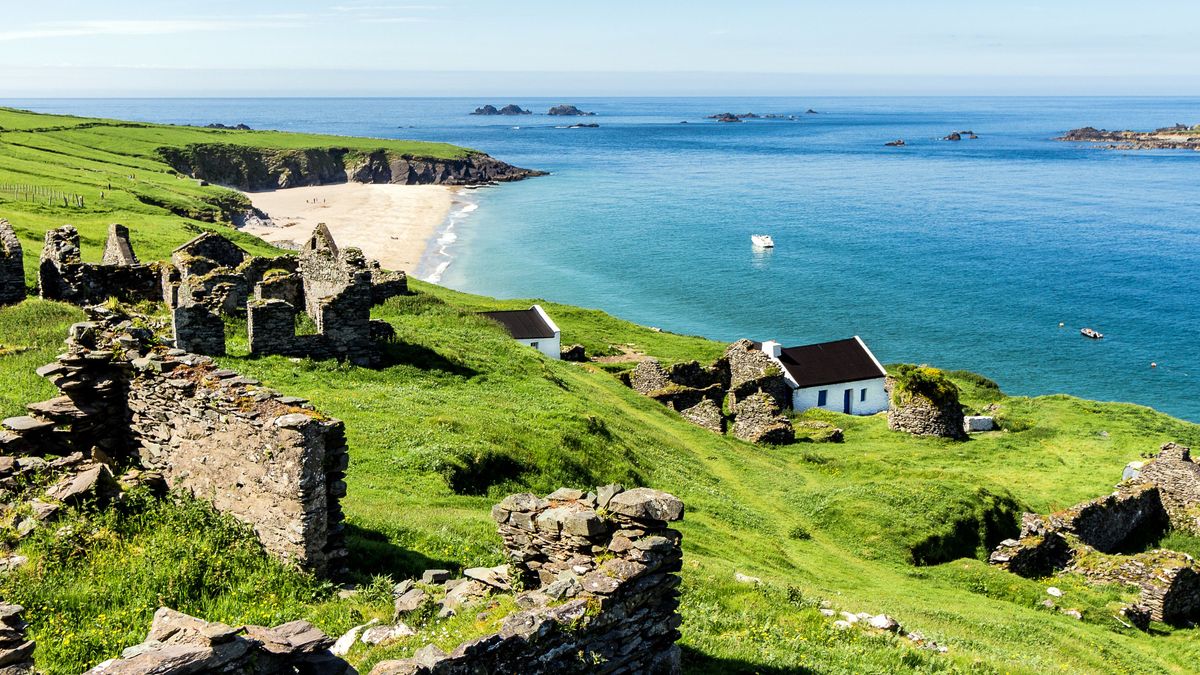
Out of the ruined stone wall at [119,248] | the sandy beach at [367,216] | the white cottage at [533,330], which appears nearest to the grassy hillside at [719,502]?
the white cottage at [533,330]

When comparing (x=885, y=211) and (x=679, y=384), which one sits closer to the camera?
(x=679, y=384)

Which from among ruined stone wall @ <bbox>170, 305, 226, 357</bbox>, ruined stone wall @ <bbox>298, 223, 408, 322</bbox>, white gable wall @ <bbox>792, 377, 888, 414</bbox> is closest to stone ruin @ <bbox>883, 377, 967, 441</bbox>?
white gable wall @ <bbox>792, 377, 888, 414</bbox>

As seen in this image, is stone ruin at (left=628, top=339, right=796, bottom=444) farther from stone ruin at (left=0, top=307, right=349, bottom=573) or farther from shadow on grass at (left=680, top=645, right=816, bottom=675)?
stone ruin at (left=0, top=307, right=349, bottom=573)

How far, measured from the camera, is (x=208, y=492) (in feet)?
47.6

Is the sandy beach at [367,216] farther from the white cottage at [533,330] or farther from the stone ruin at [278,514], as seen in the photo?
the stone ruin at [278,514]

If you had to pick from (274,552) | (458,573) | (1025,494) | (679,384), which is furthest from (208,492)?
(679,384)

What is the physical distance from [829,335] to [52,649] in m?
82.1

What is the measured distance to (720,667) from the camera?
1340 centimetres

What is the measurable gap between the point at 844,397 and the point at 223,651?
168ft

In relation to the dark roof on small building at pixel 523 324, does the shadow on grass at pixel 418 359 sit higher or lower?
higher

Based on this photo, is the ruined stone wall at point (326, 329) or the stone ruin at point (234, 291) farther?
the ruined stone wall at point (326, 329)

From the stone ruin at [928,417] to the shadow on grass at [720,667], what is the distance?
35.7 m

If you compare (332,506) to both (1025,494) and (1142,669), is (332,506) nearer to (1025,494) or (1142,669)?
(1142,669)

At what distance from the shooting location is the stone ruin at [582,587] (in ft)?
33.6
